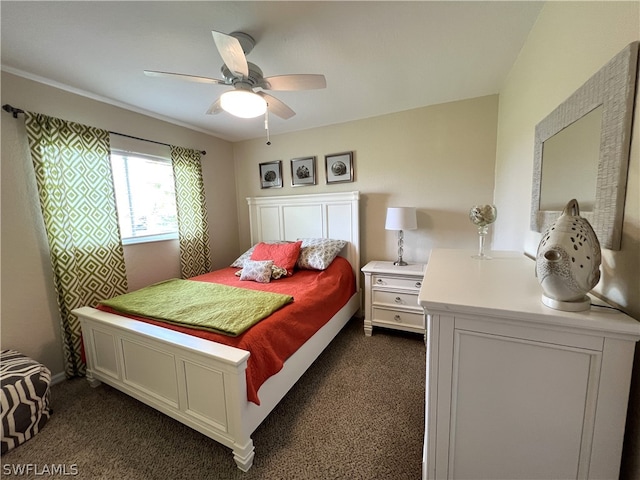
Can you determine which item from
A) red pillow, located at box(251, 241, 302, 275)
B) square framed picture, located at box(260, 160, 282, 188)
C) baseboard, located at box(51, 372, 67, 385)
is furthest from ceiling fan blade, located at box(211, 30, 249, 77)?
baseboard, located at box(51, 372, 67, 385)

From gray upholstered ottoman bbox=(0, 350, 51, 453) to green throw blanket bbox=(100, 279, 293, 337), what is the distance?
20.3 inches

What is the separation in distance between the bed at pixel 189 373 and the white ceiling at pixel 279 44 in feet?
5.54

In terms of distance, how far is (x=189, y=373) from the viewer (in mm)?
1348

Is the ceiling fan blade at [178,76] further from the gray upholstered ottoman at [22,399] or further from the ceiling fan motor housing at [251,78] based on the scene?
the gray upholstered ottoman at [22,399]

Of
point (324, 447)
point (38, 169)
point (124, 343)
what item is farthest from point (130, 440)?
point (38, 169)

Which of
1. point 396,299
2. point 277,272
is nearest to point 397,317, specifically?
point 396,299

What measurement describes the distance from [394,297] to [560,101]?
1809 millimetres

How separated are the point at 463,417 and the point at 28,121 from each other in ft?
9.92

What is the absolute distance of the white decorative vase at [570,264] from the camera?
2.16 ft

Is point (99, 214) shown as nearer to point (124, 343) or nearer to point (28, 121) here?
point (28, 121)

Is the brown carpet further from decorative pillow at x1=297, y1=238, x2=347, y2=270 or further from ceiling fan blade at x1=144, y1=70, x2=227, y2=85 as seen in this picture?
ceiling fan blade at x1=144, y1=70, x2=227, y2=85

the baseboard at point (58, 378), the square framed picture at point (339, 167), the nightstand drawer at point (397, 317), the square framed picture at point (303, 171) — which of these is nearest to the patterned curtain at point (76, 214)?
the baseboard at point (58, 378)

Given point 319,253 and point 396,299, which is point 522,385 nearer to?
point 396,299

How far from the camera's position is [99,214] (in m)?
2.10
